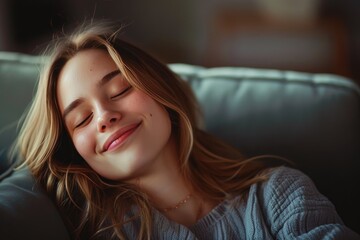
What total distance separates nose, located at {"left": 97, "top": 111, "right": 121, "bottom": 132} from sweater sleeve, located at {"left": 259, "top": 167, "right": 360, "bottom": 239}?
34cm

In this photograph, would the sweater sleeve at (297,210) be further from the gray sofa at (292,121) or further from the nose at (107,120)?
the nose at (107,120)

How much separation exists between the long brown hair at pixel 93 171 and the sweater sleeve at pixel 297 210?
0.17 feet

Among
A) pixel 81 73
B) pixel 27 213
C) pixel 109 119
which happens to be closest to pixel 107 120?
pixel 109 119

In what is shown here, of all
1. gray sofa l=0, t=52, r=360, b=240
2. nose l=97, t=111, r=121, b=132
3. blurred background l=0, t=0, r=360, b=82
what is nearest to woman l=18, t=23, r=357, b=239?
nose l=97, t=111, r=121, b=132

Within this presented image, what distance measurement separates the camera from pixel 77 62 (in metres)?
1.02

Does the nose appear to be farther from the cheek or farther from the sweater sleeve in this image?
the sweater sleeve

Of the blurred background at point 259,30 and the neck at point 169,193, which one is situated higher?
the neck at point 169,193

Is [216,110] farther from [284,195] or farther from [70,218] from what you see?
[70,218]

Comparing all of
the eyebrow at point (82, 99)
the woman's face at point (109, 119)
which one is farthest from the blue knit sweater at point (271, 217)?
the eyebrow at point (82, 99)

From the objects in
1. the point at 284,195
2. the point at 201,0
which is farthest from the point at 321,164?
the point at 201,0

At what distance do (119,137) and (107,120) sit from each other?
4 cm

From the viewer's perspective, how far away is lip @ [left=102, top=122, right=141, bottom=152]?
0.97 metres

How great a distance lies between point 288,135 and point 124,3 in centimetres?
233

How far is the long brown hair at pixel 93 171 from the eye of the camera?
1002 mm
